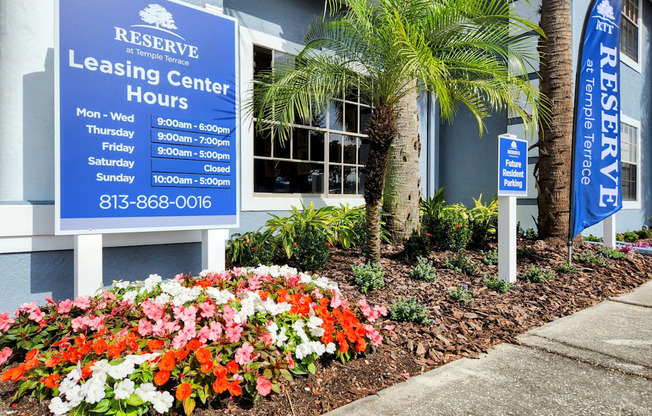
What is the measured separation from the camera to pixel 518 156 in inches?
199

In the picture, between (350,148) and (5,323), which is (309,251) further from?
(350,148)

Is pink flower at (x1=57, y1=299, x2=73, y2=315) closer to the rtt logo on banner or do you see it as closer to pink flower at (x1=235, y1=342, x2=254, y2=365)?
pink flower at (x1=235, y1=342, x2=254, y2=365)

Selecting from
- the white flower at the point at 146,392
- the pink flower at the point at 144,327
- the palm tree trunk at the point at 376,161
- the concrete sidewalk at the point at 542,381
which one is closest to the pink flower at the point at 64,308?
the pink flower at the point at 144,327

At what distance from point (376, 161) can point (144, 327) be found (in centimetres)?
311

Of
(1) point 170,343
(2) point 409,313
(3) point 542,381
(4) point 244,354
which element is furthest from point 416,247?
(1) point 170,343

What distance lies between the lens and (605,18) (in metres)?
6.40

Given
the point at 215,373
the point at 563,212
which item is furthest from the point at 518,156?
the point at 215,373

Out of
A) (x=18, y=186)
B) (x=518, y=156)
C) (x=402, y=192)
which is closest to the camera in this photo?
(x=18, y=186)

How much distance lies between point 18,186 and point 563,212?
284 inches

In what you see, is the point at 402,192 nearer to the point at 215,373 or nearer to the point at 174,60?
the point at 174,60

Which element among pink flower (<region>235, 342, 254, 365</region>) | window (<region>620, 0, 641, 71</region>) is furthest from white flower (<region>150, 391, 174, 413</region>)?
window (<region>620, 0, 641, 71</region>)

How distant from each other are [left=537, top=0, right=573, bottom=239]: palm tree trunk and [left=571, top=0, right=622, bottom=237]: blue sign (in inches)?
16.8

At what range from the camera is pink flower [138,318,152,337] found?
2.55 meters

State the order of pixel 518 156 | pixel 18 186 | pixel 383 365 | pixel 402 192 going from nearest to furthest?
pixel 383 365 → pixel 18 186 → pixel 518 156 → pixel 402 192
